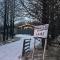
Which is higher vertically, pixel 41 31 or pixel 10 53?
pixel 41 31

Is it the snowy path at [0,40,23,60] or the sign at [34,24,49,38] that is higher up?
the sign at [34,24,49,38]

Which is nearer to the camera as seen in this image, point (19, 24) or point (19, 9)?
point (19, 9)

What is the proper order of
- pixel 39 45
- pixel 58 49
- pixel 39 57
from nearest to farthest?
pixel 39 57 → pixel 58 49 → pixel 39 45

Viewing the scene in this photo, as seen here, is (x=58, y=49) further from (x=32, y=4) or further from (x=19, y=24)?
(x=19, y=24)

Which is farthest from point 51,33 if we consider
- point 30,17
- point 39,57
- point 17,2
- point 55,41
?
point 39,57

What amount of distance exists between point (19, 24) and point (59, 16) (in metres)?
4.21

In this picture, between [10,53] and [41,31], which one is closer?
[41,31]

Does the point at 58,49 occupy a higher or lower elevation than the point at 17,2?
lower

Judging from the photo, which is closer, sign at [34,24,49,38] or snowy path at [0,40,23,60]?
sign at [34,24,49,38]

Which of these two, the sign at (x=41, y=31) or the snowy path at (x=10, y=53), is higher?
the sign at (x=41, y=31)

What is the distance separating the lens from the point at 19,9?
14312 mm

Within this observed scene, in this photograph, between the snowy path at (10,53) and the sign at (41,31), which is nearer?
the sign at (41,31)

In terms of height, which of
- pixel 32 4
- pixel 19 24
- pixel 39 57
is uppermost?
pixel 32 4

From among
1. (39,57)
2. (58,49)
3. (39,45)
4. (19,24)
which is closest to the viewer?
(39,57)
